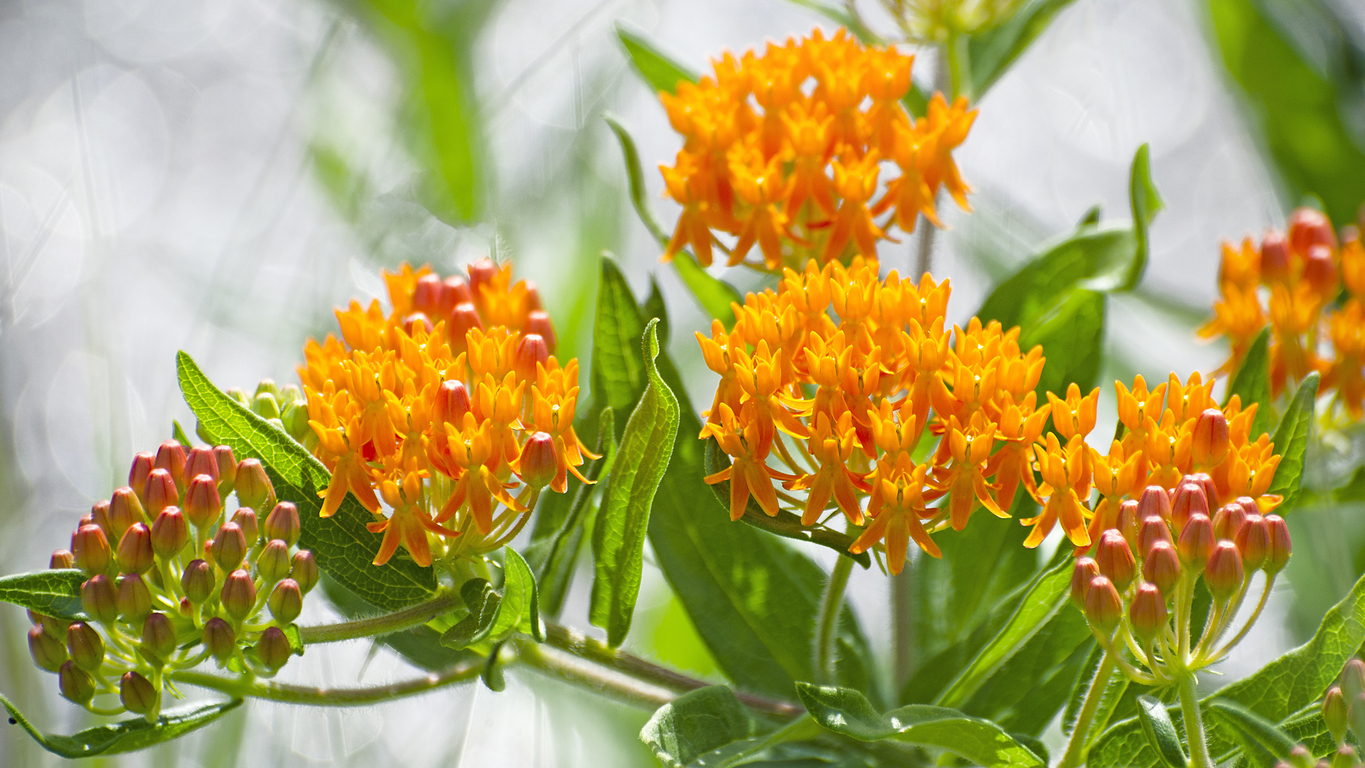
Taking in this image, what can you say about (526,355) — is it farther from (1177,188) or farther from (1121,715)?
(1177,188)

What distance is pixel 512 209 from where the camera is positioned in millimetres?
2121

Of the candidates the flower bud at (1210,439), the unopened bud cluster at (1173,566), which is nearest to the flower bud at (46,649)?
the unopened bud cluster at (1173,566)

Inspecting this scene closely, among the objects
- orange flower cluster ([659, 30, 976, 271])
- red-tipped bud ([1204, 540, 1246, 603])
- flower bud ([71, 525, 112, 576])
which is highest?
orange flower cluster ([659, 30, 976, 271])

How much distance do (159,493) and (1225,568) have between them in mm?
832

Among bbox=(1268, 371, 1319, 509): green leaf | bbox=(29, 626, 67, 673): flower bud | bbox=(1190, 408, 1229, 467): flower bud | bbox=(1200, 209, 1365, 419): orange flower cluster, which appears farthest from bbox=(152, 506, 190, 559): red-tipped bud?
bbox=(1200, 209, 1365, 419): orange flower cluster

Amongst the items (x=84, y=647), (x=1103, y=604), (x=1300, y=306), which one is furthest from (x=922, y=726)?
(x=1300, y=306)

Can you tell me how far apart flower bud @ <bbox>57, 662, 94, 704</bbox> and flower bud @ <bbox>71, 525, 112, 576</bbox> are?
0.08 meters

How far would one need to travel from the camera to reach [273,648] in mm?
913

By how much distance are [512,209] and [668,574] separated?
1.13 meters

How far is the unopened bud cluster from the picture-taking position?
848mm

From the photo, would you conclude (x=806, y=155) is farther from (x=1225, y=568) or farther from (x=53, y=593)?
(x=53, y=593)

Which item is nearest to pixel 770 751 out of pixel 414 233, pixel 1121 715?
pixel 1121 715

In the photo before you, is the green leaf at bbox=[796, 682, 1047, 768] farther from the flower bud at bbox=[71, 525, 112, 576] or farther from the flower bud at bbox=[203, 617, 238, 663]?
the flower bud at bbox=[71, 525, 112, 576]

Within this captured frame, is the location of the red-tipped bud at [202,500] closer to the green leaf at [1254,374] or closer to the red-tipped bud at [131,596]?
the red-tipped bud at [131,596]
